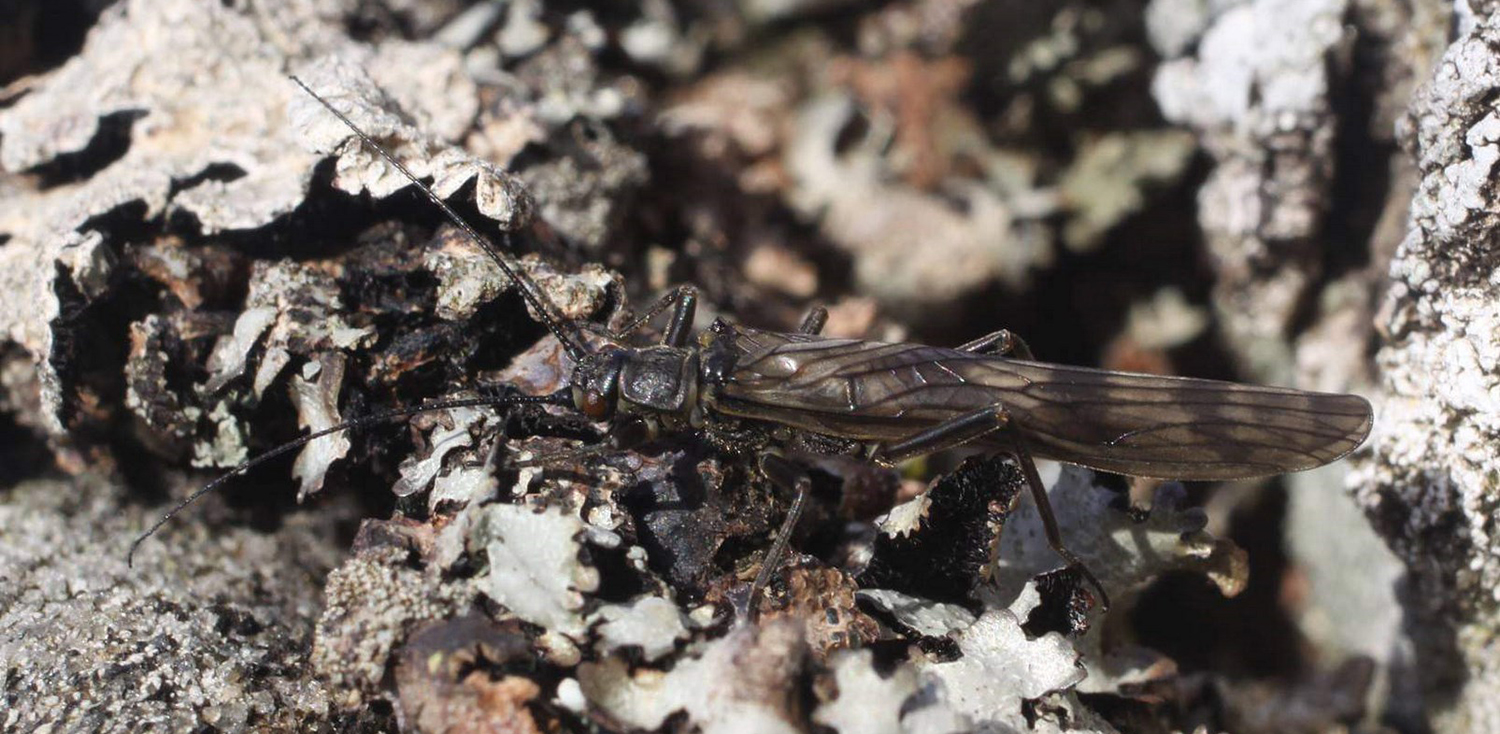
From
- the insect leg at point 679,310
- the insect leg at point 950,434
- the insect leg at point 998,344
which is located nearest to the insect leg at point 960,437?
the insect leg at point 950,434

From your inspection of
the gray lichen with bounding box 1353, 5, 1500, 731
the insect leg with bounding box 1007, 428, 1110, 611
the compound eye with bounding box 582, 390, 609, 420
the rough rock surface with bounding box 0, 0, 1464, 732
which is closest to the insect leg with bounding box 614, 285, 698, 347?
the rough rock surface with bounding box 0, 0, 1464, 732

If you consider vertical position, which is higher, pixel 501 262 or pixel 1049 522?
pixel 1049 522

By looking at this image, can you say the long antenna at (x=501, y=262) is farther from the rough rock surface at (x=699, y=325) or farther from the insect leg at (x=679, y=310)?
the insect leg at (x=679, y=310)

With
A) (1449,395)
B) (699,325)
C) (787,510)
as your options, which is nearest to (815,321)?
(699,325)

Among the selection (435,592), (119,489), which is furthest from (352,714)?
(119,489)

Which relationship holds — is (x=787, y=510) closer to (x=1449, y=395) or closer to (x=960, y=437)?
(x=960, y=437)

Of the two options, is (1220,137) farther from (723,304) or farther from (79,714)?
(79,714)

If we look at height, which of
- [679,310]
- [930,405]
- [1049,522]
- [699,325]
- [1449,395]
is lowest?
[699,325]
